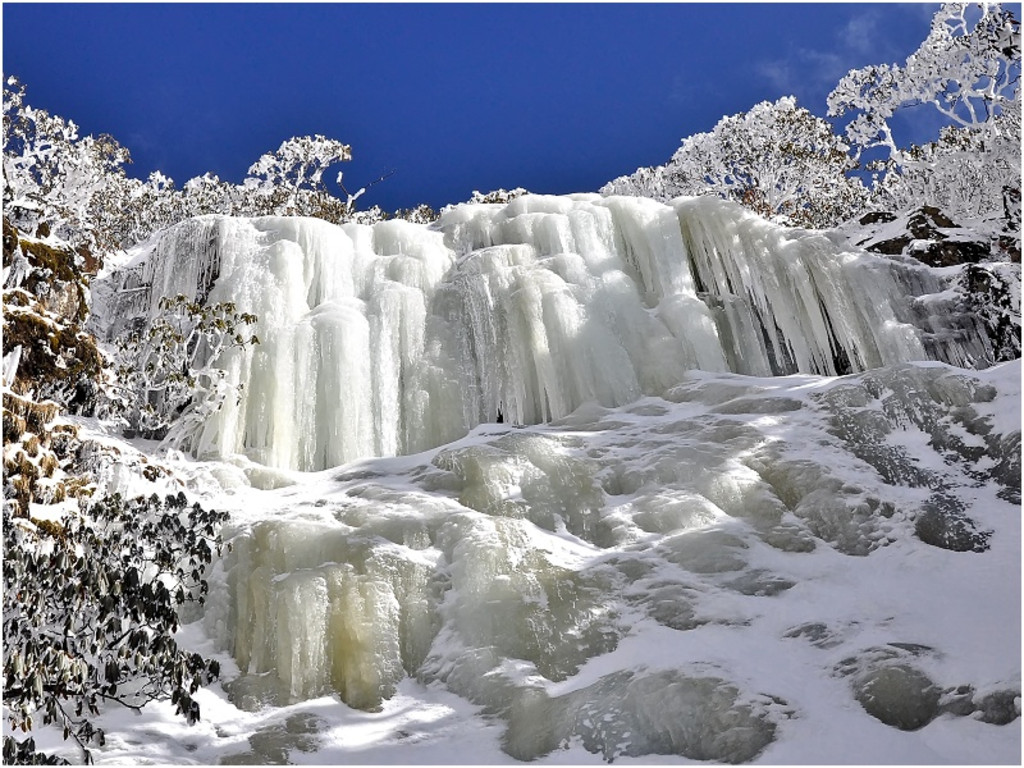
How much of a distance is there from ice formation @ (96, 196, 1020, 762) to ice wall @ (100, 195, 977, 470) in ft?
0.15

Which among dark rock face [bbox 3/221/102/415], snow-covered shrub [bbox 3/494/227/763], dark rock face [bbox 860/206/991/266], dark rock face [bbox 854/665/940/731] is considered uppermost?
dark rock face [bbox 860/206/991/266]

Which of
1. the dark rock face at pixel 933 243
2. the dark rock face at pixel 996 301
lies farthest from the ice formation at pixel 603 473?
the dark rock face at pixel 933 243

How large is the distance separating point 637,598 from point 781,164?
25458 millimetres

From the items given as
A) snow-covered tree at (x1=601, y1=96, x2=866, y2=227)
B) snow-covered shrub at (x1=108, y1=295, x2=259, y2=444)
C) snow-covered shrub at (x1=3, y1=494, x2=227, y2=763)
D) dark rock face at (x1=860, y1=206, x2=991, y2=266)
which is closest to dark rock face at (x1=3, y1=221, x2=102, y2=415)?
snow-covered shrub at (x1=3, y1=494, x2=227, y2=763)

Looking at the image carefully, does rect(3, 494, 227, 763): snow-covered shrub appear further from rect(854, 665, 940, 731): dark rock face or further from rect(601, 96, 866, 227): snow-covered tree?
rect(601, 96, 866, 227): snow-covered tree

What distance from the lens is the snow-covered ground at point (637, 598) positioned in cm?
610

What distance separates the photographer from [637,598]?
297 inches

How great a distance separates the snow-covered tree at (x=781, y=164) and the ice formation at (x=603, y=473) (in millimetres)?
14821

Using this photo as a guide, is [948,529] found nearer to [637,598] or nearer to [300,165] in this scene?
[637,598]

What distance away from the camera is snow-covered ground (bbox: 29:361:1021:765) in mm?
6102

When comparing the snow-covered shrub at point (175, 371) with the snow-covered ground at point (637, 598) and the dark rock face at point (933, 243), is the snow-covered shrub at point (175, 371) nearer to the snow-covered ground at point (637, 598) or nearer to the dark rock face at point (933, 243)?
the snow-covered ground at point (637, 598)

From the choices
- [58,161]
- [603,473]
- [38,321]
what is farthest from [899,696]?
[58,161]

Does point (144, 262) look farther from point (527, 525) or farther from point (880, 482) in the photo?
point (880, 482)

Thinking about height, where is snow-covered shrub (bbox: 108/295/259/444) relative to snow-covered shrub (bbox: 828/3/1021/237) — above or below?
below
